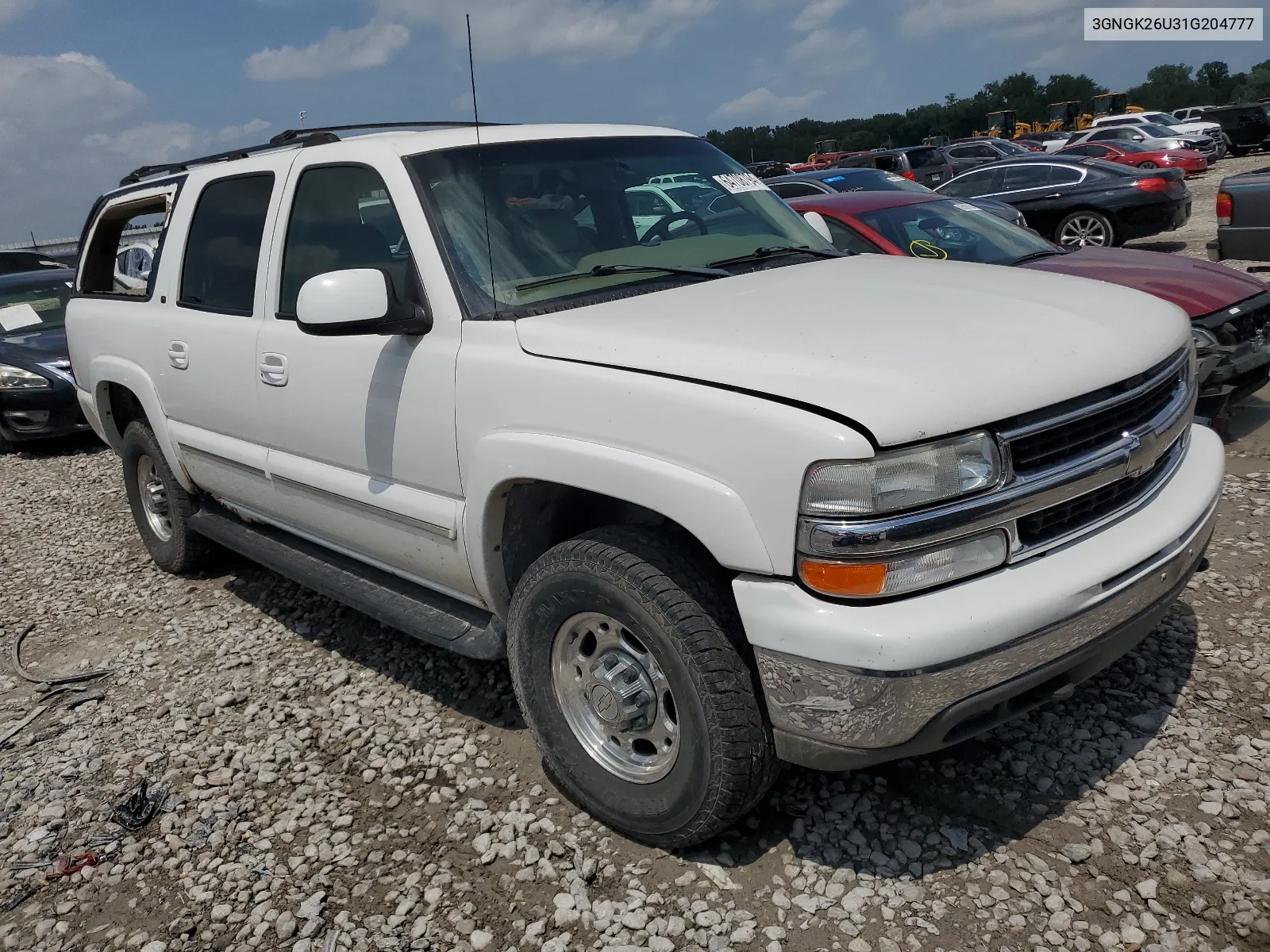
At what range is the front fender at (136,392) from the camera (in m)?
4.69

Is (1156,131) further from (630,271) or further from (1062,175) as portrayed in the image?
(630,271)

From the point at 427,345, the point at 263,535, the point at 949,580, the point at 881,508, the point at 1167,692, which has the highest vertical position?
the point at 427,345

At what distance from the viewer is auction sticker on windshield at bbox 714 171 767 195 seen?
12.4ft

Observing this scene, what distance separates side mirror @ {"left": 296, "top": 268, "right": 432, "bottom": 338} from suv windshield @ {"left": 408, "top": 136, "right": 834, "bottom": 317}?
0.24 metres

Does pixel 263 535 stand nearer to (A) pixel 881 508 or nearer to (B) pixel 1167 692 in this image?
(A) pixel 881 508

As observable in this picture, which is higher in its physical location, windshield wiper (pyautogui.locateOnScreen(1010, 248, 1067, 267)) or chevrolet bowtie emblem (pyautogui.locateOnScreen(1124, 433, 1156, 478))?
windshield wiper (pyautogui.locateOnScreen(1010, 248, 1067, 267))

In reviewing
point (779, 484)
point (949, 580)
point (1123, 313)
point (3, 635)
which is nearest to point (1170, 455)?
point (1123, 313)

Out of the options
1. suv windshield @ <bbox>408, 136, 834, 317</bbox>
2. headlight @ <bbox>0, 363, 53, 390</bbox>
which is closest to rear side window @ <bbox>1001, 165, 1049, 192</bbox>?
suv windshield @ <bbox>408, 136, 834, 317</bbox>

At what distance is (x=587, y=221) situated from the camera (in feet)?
10.8

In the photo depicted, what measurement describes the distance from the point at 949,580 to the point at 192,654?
12.0 ft

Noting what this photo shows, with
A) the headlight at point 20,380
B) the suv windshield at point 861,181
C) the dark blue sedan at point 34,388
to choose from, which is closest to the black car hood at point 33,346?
the dark blue sedan at point 34,388

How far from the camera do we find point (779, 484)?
7.04 ft

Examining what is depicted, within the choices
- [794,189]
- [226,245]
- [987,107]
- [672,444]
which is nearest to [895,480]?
[672,444]

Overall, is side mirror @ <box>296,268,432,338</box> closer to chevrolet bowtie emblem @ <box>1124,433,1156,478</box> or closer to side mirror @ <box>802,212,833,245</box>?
side mirror @ <box>802,212,833,245</box>
